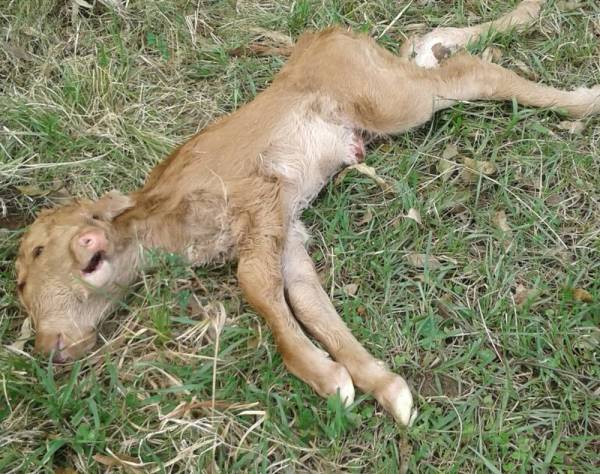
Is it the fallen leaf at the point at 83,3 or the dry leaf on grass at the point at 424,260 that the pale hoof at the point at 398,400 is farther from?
the fallen leaf at the point at 83,3

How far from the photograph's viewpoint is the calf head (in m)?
3.65

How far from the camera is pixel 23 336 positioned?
3.83 meters

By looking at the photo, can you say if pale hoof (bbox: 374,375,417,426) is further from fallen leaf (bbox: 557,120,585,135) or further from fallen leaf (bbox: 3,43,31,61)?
fallen leaf (bbox: 3,43,31,61)

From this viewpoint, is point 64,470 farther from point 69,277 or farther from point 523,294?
point 523,294

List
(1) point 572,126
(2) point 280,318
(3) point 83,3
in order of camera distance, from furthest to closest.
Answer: (3) point 83,3
(1) point 572,126
(2) point 280,318

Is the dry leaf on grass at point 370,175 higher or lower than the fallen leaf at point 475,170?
higher

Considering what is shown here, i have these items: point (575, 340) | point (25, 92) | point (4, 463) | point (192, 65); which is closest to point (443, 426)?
point (575, 340)

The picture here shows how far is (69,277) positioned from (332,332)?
143 centimetres

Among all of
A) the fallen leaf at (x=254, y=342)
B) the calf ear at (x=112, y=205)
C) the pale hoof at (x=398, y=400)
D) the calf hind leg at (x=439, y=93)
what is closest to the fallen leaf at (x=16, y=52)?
the calf ear at (x=112, y=205)

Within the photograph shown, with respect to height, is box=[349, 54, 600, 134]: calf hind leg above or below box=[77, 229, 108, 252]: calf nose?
below

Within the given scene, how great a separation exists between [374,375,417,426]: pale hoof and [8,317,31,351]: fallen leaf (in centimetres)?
194

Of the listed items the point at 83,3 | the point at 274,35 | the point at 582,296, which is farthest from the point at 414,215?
the point at 83,3

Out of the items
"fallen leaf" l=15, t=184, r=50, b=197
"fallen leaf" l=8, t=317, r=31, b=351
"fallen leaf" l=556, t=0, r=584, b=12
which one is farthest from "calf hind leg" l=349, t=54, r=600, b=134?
"fallen leaf" l=8, t=317, r=31, b=351

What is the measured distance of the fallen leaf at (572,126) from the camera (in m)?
4.39
